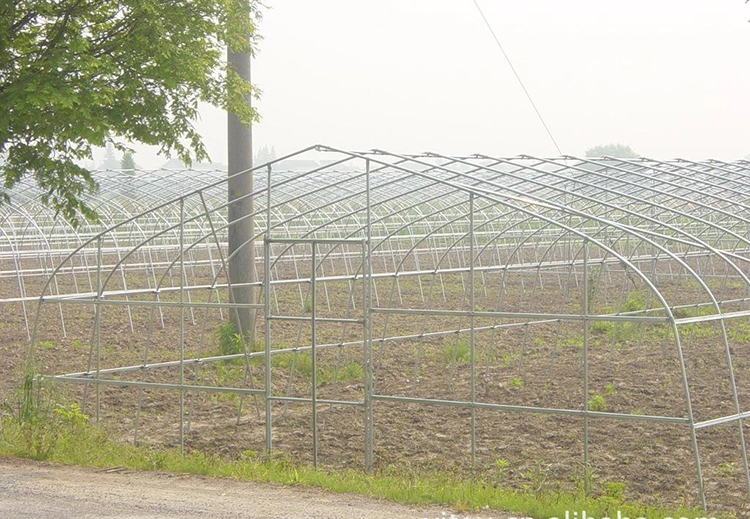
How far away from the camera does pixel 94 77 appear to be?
10500mm

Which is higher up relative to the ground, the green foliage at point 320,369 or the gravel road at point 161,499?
the green foliage at point 320,369

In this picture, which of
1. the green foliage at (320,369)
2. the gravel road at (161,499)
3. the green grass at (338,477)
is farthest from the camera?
the green foliage at (320,369)

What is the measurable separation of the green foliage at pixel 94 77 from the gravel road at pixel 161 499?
279cm

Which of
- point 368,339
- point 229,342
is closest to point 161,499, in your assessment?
→ point 368,339

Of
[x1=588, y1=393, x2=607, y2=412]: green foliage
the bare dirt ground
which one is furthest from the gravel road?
[x1=588, y1=393, x2=607, y2=412]: green foliage

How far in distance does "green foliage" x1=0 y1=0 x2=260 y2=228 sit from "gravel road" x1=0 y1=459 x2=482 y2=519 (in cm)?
279

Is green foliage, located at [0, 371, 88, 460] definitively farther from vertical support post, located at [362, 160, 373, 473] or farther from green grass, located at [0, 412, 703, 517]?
vertical support post, located at [362, 160, 373, 473]

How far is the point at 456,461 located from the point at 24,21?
5.94m

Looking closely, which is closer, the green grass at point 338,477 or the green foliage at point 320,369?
Answer: the green grass at point 338,477

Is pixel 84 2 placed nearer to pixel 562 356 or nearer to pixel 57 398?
pixel 57 398

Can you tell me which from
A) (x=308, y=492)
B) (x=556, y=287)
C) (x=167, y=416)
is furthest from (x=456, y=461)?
(x=556, y=287)

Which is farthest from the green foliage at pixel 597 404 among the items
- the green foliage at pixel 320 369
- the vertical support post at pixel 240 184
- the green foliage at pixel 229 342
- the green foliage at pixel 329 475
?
the green foliage at pixel 229 342

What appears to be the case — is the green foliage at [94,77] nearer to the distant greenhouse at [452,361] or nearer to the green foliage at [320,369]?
the distant greenhouse at [452,361]

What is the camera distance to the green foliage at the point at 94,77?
9.96 metres
